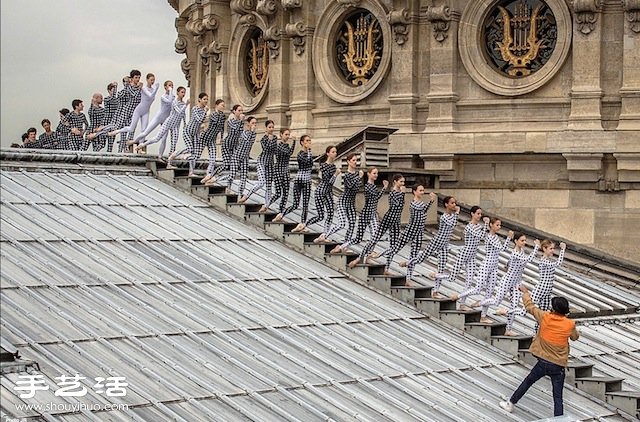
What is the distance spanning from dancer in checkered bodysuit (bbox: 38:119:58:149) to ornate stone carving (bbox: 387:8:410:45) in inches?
307

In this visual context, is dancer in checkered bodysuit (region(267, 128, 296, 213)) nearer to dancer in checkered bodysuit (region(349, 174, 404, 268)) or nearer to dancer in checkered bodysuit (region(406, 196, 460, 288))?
dancer in checkered bodysuit (region(349, 174, 404, 268))

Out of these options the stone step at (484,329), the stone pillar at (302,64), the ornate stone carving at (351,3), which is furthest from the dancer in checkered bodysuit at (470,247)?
the stone pillar at (302,64)

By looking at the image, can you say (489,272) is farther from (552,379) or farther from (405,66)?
(405,66)

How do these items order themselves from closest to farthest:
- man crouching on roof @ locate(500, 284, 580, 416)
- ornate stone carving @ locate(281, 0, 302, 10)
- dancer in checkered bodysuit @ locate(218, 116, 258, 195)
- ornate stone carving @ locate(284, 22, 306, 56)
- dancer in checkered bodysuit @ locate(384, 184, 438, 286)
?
man crouching on roof @ locate(500, 284, 580, 416) → dancer in checkered bodysuit @ locate(384, 184, 438, 286) → dancer in checkered bodysuit @ locate(218, 116, 258, 195) → ornate stone carving @ locate(281, 0, 302, 10) → ornate stone carving @ locate(284, 22, 306, 56)

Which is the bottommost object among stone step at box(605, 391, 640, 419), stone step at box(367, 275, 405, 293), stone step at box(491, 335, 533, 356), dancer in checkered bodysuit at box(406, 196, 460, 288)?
stone step at box(605, 391, 640, 419)

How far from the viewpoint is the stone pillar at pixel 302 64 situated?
117 ft

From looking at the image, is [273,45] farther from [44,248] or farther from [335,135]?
[44,248]

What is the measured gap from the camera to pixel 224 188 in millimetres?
26875

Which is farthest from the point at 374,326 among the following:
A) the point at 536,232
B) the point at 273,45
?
the point at 273,45

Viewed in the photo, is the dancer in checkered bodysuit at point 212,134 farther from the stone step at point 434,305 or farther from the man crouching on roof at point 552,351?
the man crouching on roof at point 552,351

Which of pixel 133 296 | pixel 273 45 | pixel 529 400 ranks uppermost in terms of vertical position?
pixel 273 45

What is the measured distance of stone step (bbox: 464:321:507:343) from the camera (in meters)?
23.0

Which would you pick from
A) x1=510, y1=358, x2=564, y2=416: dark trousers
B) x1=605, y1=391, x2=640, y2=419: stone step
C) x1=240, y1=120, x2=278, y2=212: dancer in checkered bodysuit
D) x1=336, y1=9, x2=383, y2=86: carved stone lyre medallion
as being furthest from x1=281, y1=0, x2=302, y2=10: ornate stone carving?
x1=510, y1=358, x2=564, y2=416: dark trousers

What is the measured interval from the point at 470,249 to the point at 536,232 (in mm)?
7053
